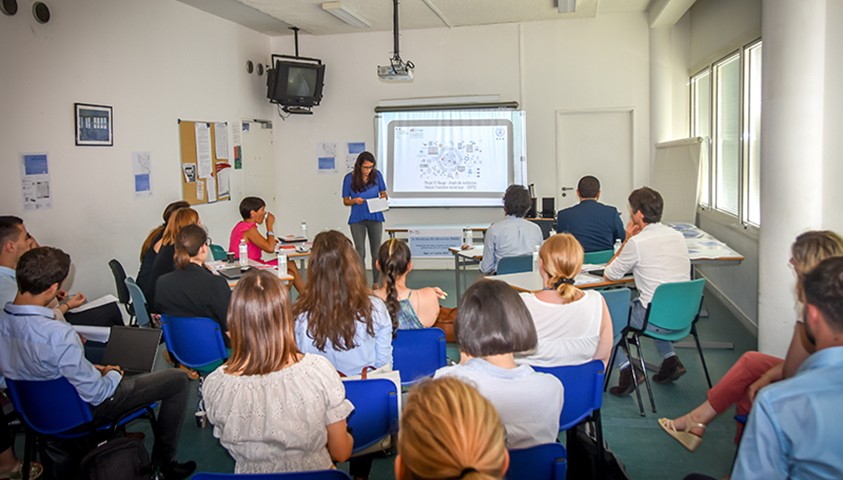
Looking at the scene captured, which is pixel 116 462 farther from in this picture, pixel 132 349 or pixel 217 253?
pixel 217 253

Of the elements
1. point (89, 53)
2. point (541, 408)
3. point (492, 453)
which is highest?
point (89, 53)

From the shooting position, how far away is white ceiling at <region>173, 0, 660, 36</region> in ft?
25.1

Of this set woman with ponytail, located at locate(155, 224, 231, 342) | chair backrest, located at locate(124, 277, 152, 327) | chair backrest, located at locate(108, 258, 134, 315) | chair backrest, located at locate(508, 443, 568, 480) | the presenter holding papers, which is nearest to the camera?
chair backrest, located at locate(508, 443, 568, 480)

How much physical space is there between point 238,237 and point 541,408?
436 centimetres

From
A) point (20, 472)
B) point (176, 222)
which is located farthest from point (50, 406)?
point (176, 222)

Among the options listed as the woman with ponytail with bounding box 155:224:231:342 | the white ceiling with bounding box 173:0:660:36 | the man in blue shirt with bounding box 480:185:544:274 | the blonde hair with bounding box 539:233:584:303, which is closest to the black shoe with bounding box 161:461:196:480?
the woman with ponytail with bounding box 155:224:231:342

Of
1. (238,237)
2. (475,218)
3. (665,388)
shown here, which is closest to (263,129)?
(475,218)

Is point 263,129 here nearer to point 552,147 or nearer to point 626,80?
point 552,147

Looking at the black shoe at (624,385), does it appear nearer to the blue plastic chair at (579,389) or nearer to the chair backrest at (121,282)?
the blue plastic chair at (579,389)

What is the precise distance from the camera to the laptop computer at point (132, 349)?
3389 millimetres

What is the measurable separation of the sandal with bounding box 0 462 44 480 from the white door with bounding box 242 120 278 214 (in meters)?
5.68

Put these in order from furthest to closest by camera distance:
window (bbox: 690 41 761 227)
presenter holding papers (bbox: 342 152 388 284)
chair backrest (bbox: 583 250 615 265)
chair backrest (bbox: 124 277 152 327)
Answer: presenter holding papers (bbox: 342 152 388 284)
window (bbox: 690 41 761 227)
chair backrest (bbox: 583 250 615 265)
chair backrest (bbox: 124 277 152 327)

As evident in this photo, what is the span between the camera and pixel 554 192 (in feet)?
30.8

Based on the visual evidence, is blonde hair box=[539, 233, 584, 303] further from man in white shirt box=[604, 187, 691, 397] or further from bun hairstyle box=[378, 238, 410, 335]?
man in white shirt box=[604, 187, 691, 397]
